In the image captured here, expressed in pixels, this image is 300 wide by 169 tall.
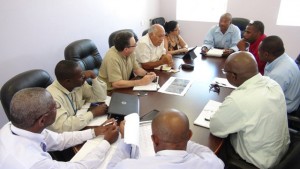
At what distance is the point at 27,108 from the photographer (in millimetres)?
1009

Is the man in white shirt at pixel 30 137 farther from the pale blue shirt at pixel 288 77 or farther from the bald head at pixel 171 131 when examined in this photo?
the pale blue shirt at pixel 288 77

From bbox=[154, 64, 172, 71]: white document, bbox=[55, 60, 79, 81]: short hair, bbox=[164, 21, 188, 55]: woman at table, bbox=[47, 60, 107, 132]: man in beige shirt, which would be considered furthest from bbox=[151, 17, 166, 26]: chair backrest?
bbox=[55, 60, 79, 81]: short hair

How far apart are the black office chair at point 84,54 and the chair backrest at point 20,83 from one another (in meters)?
0.52

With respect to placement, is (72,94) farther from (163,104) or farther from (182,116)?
(182,116)

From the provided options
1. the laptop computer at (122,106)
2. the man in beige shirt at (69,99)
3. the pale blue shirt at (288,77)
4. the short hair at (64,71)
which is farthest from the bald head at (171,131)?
the pale blue shirt at (288,77)

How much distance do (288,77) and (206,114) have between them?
A: 94 cm

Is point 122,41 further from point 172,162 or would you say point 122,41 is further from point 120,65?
point 172,162

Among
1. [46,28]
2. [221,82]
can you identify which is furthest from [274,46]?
[46,28]

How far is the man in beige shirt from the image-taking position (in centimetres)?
141

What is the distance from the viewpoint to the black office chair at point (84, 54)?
2.22 meters

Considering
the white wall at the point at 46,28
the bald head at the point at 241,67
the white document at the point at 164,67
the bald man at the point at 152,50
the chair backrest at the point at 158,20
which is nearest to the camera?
the bald head at the point at 241,67

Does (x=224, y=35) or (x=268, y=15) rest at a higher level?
(x=268, y=15)

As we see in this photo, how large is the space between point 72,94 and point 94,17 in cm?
202

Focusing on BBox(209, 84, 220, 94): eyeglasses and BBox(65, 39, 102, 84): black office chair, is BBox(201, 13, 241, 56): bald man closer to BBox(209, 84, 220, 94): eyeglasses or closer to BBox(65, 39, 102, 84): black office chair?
BBox(209, 84, 220, 94): eyeglasses
